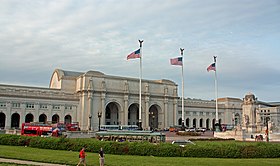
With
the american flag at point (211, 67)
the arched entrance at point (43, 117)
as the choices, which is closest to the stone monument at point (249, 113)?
the american flag at point (211, 67)

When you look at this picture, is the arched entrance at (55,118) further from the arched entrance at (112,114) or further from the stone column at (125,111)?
the stone column at (125,111)

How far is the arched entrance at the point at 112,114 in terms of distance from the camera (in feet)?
333

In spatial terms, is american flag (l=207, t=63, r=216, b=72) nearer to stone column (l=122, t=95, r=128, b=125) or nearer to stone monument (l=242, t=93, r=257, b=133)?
stone monument (l=242, t=93, r=257, b=133)

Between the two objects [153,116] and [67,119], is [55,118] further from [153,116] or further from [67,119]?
[153,116]

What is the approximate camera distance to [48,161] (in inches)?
880

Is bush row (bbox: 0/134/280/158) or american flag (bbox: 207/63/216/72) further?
american flag (bbox: 207/63/216/72)

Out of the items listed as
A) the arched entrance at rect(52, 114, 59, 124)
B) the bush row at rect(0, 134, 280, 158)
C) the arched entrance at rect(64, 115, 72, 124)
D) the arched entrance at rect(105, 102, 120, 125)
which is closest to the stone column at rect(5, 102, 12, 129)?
the arched entrance at rect(52, 114, 59, 124)

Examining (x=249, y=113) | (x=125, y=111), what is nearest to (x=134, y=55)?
(x=249, y=113)

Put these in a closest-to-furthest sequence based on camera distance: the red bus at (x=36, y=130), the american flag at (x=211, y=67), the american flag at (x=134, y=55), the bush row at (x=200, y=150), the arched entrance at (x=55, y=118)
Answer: the bush row at (x=200, y=150) < the red bus at (x=36, y=130) < the american flag at (x=134, y=55) < the american flag at (x=211, y=67) < the arched entrance at (x=55, y=118)

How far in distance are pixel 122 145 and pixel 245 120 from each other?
135 ft

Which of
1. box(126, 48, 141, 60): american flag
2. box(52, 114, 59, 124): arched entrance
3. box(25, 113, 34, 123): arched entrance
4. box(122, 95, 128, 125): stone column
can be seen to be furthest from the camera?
box(122, 95, 128, 125): stone column

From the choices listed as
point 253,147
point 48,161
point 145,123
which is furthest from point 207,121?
point 48,161

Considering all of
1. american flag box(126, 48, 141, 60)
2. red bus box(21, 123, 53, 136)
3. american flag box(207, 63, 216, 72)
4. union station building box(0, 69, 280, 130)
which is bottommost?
red bus box(21, 123, 53, 136)

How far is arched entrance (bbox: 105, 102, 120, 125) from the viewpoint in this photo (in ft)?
333
